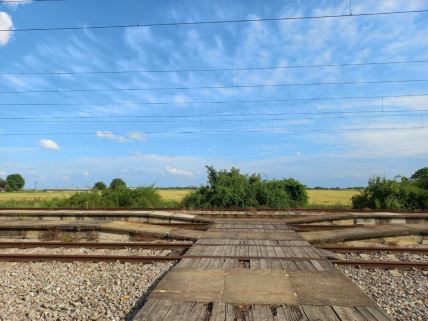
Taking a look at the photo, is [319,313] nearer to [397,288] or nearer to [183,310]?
[183,310]

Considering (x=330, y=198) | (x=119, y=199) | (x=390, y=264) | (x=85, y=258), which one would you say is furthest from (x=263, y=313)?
(x=330, y=198)

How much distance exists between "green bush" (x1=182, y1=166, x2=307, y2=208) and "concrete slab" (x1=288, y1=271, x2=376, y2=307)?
17983mm

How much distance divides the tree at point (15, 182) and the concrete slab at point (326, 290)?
116 m

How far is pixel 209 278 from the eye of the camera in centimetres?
702

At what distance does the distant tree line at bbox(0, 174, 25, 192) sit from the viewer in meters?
105

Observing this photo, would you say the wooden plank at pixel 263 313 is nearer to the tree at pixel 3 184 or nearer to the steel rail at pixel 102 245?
the steel rail at pixel 102 245

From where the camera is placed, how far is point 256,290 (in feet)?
20.3

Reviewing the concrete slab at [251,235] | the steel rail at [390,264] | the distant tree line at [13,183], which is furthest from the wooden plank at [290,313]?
the distant tree line at [13,183]

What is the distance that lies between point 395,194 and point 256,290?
2020cm

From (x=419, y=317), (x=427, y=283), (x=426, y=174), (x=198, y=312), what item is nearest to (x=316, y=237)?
(x=427, y=283)

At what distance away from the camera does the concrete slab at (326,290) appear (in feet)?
18.5

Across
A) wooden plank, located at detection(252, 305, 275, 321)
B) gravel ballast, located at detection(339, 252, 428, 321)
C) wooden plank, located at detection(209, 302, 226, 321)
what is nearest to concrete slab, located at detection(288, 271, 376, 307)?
gravel ballast, located at detection(339, 252, 428, 321)

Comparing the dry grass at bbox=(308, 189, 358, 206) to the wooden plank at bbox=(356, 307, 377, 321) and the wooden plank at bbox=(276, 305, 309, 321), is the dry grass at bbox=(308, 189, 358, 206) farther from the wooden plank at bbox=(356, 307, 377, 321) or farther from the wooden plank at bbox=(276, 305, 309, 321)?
the wooden plank at bbox=(276, 305, 309, 321)

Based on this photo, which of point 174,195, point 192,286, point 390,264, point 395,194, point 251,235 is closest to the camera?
point 192,286
